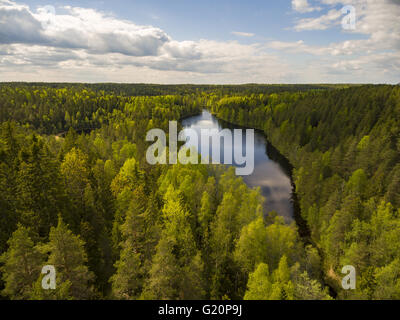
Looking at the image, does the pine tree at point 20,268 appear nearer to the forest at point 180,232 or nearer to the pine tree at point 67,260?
the forest at point 180,232

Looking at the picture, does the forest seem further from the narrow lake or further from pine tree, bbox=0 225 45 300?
the narrow lake

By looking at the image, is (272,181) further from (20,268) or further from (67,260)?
(20,268)

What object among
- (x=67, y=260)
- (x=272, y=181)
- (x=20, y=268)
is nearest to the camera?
(x=20, y=268)

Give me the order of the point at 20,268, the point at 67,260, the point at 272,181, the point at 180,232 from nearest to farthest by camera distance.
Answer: the point at 20,268, the point at 67,260, the point at 180,232, the point at 272,181

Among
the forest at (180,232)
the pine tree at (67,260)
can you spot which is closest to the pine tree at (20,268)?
the forest at (180,232)

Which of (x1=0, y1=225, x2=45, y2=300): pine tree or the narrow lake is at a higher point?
(x1=0, y1=225, x2=45, y2=300): pine tree

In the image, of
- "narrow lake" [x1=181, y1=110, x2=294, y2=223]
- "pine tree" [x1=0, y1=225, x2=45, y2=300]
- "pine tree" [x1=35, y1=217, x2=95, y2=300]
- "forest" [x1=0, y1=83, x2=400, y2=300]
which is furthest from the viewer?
"narrow lake" [x1=181, y1=110, x2=294, y2=223]

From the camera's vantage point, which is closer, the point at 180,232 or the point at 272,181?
the point at 180,232

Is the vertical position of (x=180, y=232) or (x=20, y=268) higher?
(x=20, y=268)

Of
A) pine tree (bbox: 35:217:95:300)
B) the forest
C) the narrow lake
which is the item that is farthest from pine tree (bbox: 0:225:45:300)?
the narrow lake

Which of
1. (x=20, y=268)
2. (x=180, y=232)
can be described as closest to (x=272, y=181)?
(x=180, y=232)

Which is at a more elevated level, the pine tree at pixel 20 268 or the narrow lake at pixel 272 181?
the pine tree at pixel 20 268
